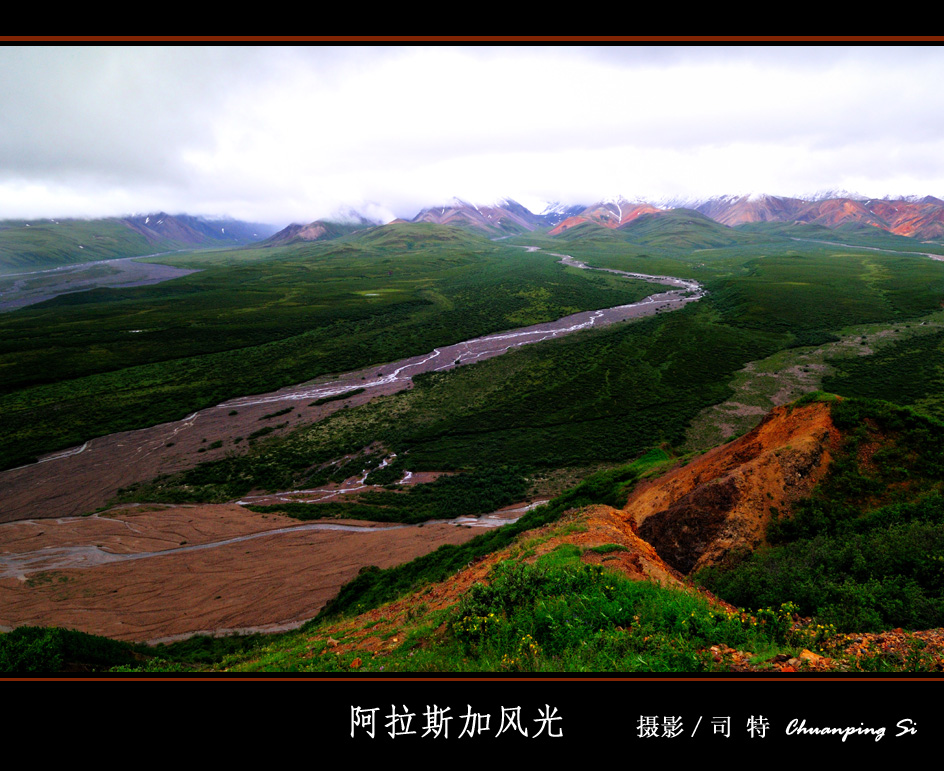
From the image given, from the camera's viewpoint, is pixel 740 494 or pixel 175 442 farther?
pixel 175 442

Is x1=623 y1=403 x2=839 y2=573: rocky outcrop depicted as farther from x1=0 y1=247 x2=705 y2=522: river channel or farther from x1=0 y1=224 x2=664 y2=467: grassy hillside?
x1=0 y1=224 x2=664 y2=467: grassy hillside

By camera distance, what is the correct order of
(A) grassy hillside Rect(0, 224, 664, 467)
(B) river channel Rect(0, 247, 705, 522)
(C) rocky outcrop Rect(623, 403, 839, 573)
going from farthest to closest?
1. (A) grassy hillside Rect(0, 224, 664, 467)
2. (B) river channel Rect(0, 247, 705, 522)
3. (C) rocky outcrop Rect(623, 403, 839, 573)

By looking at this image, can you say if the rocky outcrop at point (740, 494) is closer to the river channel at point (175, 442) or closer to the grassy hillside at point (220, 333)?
the river channel at point (175, 442)

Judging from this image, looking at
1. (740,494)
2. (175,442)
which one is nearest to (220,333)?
(175,442)

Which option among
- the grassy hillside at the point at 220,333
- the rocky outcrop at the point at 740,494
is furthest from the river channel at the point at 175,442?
the rocky outcrop at the point at 740,494

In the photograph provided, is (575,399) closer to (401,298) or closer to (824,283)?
(401,298)

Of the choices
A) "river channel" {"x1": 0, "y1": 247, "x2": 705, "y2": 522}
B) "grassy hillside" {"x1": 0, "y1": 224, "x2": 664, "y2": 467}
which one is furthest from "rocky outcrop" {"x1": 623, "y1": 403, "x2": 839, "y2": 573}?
"grassy hillside" {"x1": 0, "y1": 224, "x2": 664, "y2": 467}

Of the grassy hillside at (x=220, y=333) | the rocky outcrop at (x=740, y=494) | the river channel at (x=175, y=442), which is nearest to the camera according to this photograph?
the rocky outcrop at (x=740, y=494)

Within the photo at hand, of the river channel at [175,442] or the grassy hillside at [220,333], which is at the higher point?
the grassy hillside at [220,333]

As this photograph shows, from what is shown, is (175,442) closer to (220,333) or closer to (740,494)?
(220,333)

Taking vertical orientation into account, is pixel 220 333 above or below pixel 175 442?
above


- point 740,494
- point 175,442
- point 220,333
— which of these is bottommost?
point 175,442
